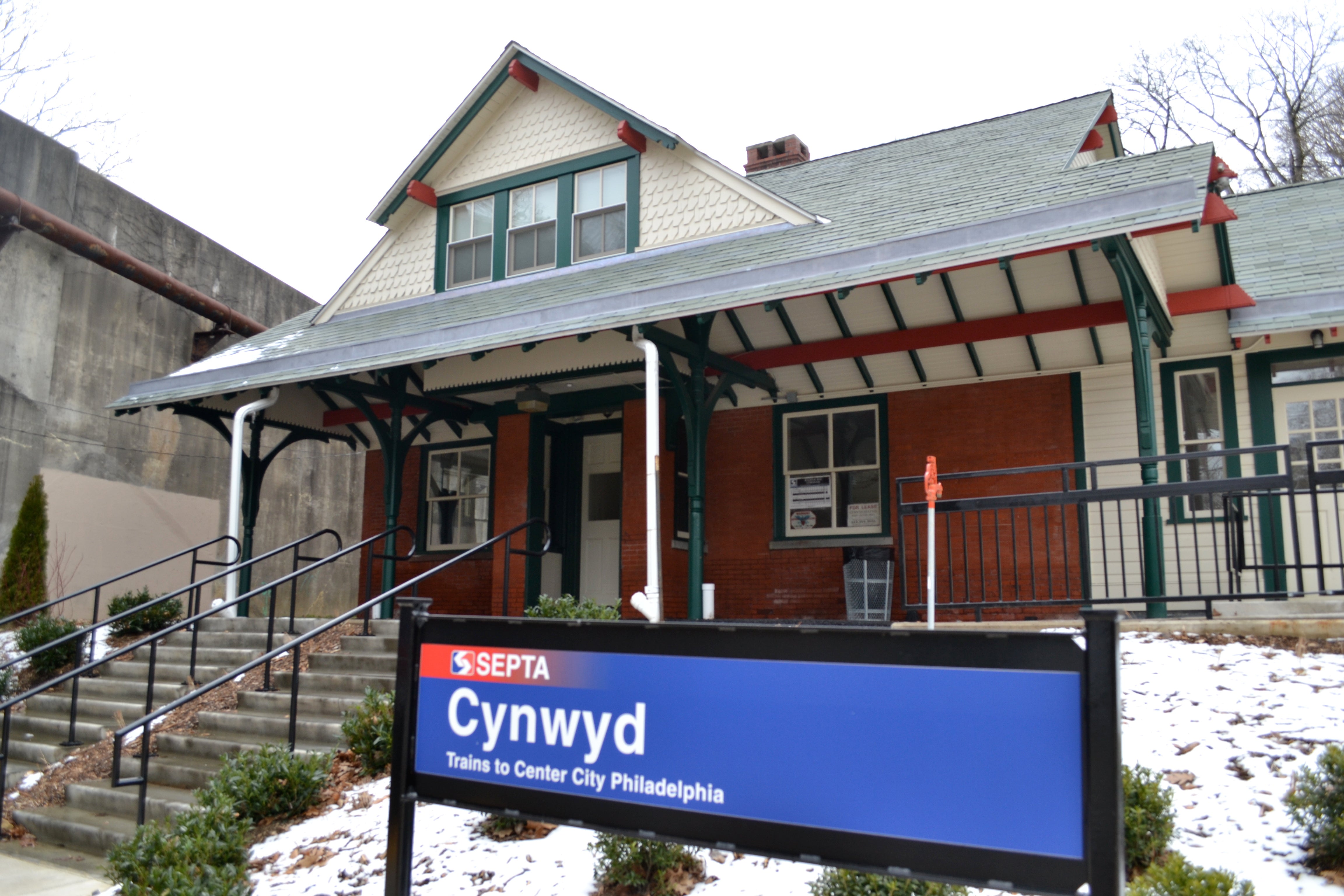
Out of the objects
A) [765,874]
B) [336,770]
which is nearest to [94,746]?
[336,770]

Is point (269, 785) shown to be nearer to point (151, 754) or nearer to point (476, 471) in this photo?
point (151, 754)

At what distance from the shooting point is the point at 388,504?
12.3 metres

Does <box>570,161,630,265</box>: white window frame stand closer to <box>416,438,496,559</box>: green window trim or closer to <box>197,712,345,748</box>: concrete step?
<box>416,438,496,559</box>: green window trim

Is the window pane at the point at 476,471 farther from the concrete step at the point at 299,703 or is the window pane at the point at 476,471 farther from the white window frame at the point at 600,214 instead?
the concrete step at the point at 299,703

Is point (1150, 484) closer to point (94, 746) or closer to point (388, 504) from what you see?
point (388, 504)

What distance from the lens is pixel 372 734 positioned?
6906 mm

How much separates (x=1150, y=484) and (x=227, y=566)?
35.3 ft

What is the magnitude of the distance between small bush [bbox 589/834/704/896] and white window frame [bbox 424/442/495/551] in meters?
9.80

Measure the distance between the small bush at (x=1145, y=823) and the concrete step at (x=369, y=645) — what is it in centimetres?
668

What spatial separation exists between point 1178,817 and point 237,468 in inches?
441

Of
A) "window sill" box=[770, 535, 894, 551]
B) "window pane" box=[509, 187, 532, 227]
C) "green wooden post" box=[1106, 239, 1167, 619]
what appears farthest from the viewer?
"window pane" box=[509, 187, 532, 227]

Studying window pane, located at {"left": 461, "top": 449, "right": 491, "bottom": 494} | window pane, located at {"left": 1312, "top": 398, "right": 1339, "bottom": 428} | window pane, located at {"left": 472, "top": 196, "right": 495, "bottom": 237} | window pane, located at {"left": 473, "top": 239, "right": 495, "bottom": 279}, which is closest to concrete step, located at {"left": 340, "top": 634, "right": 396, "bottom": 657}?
window pane, located at {"left": 461, "top": 449, "right": 491, "bottom": 494}

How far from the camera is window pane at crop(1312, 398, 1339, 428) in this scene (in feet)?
33.8

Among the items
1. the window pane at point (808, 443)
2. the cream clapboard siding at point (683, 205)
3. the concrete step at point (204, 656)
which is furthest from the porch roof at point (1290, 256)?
the concrete step at point (204, 656)
